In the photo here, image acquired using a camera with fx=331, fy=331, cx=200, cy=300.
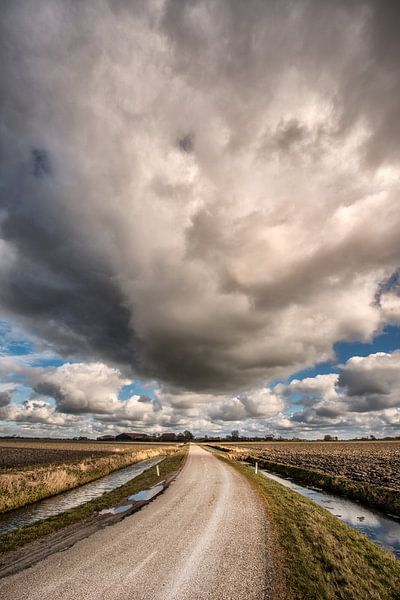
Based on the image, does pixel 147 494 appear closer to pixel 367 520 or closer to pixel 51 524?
pixel 51 524

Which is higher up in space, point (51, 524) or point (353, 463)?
point (353, 463)

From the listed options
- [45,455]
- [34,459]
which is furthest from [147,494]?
[45,455]

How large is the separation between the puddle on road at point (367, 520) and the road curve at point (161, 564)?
528 cm

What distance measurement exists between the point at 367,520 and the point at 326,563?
1118 cm

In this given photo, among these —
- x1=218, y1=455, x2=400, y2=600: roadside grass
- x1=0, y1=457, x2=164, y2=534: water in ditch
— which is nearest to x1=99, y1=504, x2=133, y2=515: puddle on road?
x1=0, y1=457, x2=164, y2=534: water in ditch

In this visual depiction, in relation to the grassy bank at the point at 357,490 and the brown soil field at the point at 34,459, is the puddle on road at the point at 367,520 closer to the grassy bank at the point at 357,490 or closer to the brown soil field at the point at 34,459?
the grassy bank at the point at 357,490

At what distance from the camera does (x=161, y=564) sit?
9.31 metres

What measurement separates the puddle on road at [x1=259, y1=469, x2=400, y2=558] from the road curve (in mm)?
5280

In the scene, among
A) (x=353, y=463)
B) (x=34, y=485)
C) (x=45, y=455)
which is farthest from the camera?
(x=45, y=455)

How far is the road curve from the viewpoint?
7757mm

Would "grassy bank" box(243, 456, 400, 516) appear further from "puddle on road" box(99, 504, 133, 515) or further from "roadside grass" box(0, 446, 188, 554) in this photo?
"roadside grass" box(0, 446, 188, 554)

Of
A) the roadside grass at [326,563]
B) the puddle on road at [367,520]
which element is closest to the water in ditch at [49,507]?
the roadside grass at [326,563]

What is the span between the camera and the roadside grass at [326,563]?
26.4ft

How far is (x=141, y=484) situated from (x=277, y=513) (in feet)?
47.2
